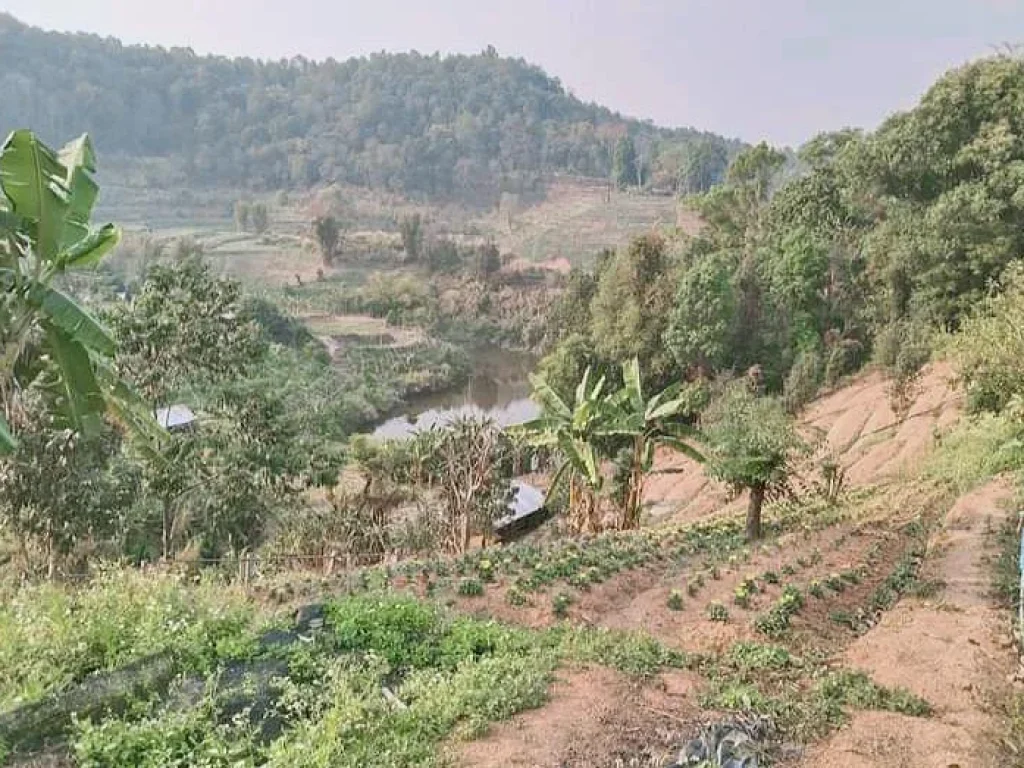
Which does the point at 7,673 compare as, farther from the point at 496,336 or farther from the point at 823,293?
the point at 496,336

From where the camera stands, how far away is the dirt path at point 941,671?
17.1ft

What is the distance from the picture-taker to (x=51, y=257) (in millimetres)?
5793

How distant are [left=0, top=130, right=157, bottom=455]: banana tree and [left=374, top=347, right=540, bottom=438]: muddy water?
32.4 m

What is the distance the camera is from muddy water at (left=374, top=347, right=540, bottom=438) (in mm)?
43594

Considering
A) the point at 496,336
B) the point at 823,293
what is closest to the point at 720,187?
the point at 823,293

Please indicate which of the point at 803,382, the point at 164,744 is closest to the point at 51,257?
the point at 164,744

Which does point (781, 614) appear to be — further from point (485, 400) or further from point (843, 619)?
point (485, 400)

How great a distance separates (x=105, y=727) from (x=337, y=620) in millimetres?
2442

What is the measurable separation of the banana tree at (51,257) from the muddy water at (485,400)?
106 ft

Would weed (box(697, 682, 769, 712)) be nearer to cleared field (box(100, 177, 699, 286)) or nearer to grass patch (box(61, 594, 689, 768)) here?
grass patch (box(61, 594, 689, 768))

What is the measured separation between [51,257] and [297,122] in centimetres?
15266

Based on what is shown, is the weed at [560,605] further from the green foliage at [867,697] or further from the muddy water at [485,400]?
the muddy water at [485,400]

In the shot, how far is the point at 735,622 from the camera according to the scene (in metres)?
8.82

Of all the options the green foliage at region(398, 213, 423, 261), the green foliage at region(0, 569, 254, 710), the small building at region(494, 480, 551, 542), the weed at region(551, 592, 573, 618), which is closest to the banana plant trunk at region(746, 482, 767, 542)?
the weed at region(551, 592, 573, 618)
